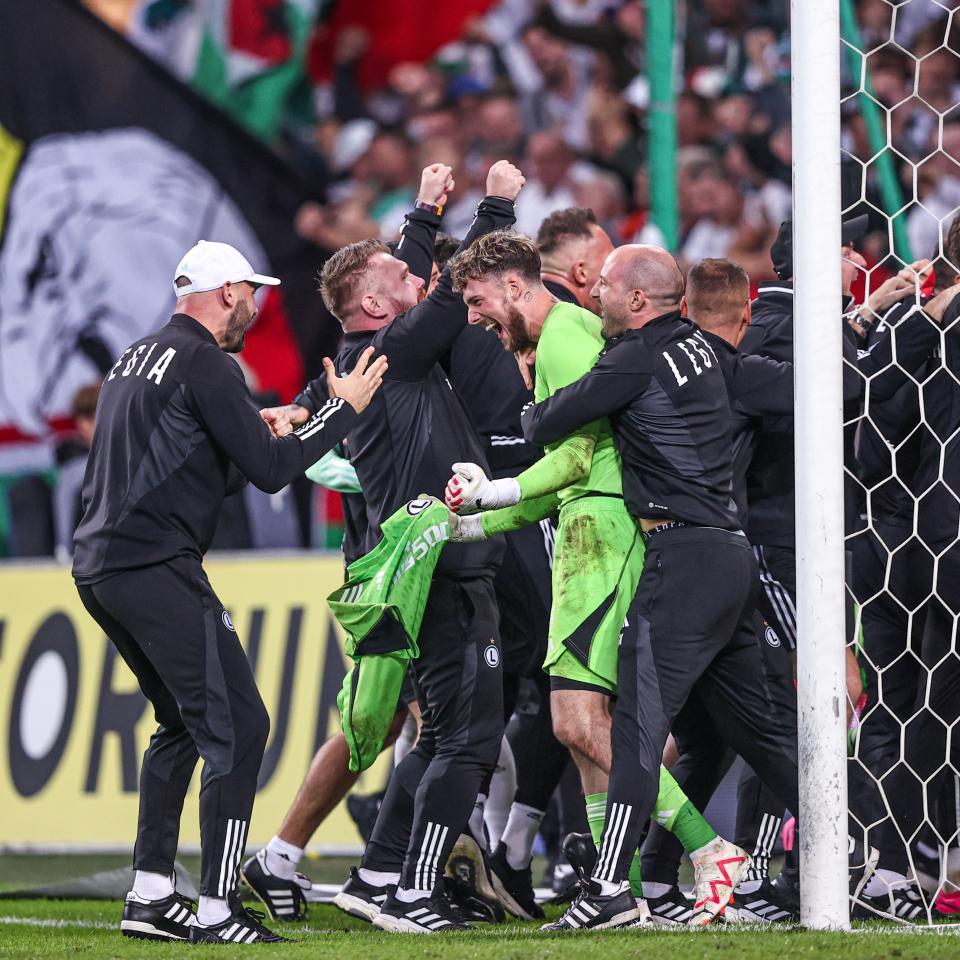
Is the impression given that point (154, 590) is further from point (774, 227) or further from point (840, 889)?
point (774, 227)

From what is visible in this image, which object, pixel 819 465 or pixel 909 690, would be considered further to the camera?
pixel 909 690

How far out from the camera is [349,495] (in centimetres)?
605

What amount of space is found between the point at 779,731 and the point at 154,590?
1875 millimetres

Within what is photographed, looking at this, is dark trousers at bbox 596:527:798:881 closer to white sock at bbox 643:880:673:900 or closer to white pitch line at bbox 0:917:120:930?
white sock at bbox 643:880:673:900

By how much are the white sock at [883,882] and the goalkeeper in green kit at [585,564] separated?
2.40 ft

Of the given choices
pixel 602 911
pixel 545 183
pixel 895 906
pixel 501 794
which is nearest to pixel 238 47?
pixel 545 183

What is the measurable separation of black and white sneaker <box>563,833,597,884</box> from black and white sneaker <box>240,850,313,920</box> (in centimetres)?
96

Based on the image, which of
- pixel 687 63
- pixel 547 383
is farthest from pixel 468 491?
pixel 687 63

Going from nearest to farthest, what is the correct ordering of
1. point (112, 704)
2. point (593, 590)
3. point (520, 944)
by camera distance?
1. point (520, 944)
2. point (593, 590)
3. point (112, 704)

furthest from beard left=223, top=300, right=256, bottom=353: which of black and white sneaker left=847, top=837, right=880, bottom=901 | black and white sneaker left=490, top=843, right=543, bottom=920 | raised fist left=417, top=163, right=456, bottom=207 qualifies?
black and white sneaker left=847, top=837, right=880, bottom=901

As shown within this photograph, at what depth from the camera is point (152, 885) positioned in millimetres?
4750

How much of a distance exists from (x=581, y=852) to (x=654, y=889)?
37cm

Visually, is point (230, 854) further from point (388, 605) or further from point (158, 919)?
point (388, 605)

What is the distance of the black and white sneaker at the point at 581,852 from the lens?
5250mm
